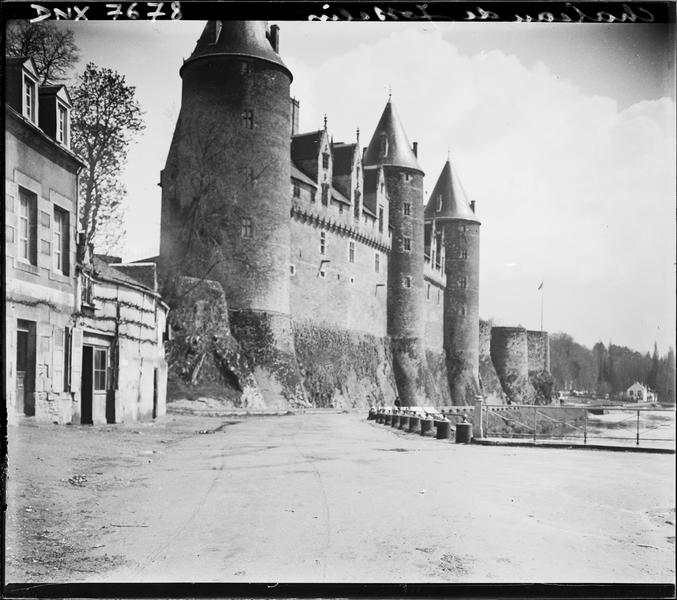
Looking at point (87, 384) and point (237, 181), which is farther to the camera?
point (237, 181)

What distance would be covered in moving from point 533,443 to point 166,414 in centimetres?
607

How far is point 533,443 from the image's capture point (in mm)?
12234

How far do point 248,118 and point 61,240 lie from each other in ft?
29.2

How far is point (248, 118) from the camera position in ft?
49.3

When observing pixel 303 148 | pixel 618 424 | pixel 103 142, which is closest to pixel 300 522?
pixel 103 142

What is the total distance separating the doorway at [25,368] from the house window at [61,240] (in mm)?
662

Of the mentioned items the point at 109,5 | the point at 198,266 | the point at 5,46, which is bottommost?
the point at 198,266

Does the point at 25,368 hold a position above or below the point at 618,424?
above

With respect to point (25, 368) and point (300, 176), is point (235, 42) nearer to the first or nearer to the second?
point (25, 368)

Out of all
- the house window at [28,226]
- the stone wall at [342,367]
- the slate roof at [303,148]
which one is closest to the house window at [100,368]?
the house window at [28,226]

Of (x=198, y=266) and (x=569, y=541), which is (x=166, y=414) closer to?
(x=198, y=266)

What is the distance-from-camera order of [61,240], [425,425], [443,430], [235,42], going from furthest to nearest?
[425,425] → [443,430] → [235,42] → [61,240]

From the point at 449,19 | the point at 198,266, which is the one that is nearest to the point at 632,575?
the point at 449,19

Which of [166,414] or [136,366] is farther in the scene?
[166,414]
